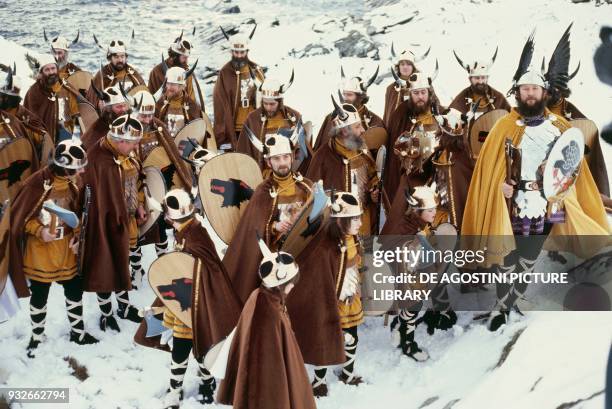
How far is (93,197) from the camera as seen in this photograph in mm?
5793

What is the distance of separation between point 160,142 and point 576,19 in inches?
386

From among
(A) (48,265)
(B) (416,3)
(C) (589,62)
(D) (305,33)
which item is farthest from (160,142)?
(B) (416,3)

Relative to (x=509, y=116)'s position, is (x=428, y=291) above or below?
below

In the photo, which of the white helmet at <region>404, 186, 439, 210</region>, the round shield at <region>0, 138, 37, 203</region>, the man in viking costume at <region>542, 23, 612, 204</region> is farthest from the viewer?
the round shield at <region>0, 138, 37, 203</region>

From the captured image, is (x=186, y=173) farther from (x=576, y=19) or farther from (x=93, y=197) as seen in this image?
(x=576, y=19)

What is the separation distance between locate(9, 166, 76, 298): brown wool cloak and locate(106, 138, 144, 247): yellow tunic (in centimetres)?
66

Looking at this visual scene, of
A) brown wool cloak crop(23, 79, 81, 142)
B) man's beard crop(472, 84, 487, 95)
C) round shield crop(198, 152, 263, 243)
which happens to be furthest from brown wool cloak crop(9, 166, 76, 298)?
man's beard crop(472, 84, 487, 95)

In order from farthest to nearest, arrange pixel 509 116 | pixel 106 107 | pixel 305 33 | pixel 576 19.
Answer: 1. pixel 305 33
2. pixel 576 19
3. pixel 106 107
4. pixel 509 116

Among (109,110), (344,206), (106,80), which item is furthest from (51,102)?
(344,206)

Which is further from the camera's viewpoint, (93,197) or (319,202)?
(93,197)

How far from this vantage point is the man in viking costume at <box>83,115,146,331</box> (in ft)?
19.1

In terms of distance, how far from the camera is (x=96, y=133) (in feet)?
21.6

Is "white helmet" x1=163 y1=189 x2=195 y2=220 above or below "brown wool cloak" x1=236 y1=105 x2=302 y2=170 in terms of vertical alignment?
above

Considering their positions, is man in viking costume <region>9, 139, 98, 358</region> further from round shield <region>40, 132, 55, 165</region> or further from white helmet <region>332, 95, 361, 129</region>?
white helmet <region>332, 95, 361, 129</region>
